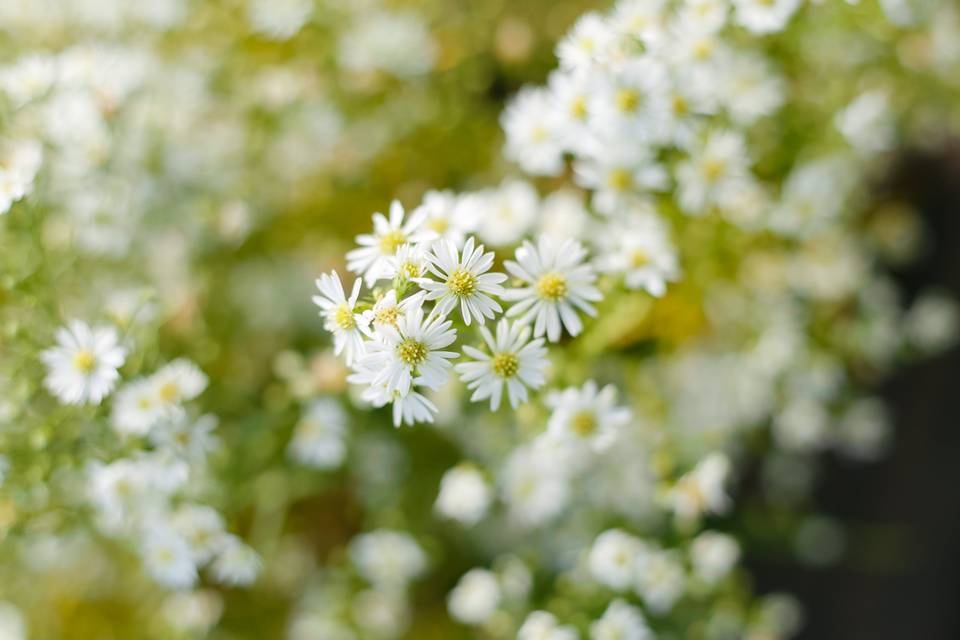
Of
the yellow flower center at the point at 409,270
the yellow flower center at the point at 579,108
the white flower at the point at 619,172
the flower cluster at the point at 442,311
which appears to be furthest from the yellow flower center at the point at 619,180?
the yellow flower center at the point at 409,270

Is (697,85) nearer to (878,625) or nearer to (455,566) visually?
(455,566)

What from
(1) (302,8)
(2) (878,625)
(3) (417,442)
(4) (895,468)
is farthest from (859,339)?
(1) (302,8)

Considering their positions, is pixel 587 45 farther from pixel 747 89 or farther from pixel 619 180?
pixel 747 89

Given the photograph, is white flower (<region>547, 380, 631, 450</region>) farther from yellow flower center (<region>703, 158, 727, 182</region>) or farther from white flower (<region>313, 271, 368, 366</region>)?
yellow flower center (<region>703, 158, 727, 182</region>)

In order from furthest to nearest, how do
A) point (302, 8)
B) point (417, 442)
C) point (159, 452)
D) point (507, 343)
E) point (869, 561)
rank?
point (869, 561), point (417, 442), point (302, 8), point (159, 452), point (507, 343)

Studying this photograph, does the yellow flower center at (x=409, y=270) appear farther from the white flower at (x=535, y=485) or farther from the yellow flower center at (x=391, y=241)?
the white flower at (x=535, y=485)

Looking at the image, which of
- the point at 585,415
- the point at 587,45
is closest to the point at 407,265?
the point at 585,415

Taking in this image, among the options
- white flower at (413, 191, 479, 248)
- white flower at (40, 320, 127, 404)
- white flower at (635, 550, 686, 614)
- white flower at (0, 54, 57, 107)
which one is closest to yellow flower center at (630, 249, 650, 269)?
white flower at (413, 191, 479, 248)
